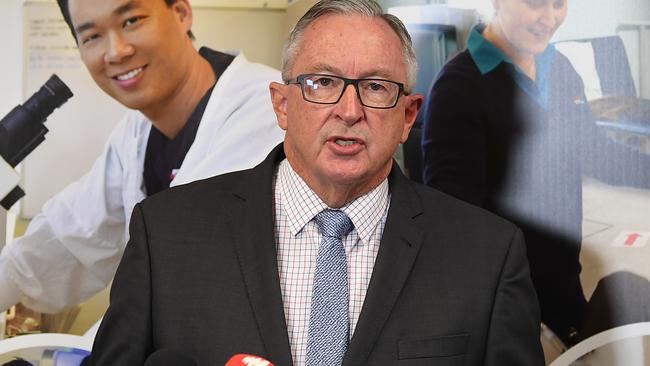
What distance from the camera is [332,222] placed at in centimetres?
163

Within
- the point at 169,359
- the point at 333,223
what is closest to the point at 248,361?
the point at 169,359

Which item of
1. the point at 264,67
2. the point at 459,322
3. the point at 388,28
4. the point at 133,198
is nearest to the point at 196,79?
the point at 264,67

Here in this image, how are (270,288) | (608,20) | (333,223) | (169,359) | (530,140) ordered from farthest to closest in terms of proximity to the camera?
1. (530,140)
2. (608,20)
3. (333,223)
4. (270,288)
5. (169,359)

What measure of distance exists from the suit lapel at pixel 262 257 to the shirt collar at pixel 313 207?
4cm

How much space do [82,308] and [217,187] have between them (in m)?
1.03

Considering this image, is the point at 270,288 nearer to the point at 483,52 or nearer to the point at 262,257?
the point at 262,257

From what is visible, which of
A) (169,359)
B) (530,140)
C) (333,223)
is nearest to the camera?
(169,359)

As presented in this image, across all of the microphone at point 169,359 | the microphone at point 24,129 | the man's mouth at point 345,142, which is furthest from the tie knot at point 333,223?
the microphone at point 24,129

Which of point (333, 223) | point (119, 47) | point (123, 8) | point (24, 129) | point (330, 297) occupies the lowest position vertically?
point (330, 297)

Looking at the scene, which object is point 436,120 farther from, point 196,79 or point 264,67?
point 196,79

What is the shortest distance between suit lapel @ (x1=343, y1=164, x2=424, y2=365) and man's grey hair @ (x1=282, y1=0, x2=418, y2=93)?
Answer: 23 cm

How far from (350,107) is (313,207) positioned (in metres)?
0.22

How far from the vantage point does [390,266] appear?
1570 millimetres

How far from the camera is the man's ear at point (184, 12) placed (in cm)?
241
